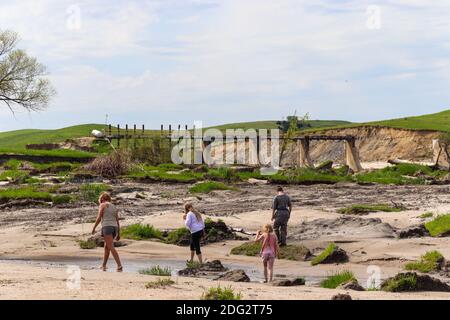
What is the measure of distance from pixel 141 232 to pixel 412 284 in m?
11.7

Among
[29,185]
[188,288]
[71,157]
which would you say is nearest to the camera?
[188,288]

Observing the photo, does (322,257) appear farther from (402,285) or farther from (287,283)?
(402,285)

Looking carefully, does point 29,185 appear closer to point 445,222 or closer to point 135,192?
point 135,192

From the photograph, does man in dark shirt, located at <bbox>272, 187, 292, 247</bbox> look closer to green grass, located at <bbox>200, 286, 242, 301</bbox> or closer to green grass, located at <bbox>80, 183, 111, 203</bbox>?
green grass, located at <bbox>200, 286, 242, 301</bbox>

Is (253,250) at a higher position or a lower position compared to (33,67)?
lower

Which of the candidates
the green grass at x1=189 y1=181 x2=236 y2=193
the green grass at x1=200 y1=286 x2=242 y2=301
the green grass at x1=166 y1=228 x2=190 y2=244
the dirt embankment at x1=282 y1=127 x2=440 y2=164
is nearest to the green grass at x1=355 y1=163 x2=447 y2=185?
the green grass at x1=189 y1=181 x2=236 y2=193

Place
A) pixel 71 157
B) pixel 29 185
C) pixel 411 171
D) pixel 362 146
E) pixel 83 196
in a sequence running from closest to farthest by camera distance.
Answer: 1. pixel 83 196
2. pixel 29 185
3. pixel 411 171
4. pixel 71 157
5. pixel 362 146

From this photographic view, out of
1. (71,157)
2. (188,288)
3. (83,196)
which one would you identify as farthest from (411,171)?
(188,288)

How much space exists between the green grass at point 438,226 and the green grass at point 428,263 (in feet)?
14.5

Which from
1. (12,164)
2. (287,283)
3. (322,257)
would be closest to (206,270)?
(287,283)

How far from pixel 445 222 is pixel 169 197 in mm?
16498

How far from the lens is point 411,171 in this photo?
195 feet

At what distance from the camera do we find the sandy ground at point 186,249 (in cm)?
1509

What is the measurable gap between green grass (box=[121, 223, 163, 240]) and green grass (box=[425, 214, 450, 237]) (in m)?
7.63
